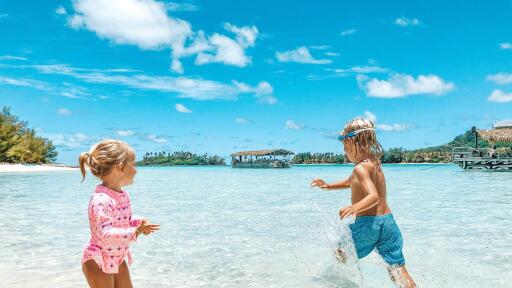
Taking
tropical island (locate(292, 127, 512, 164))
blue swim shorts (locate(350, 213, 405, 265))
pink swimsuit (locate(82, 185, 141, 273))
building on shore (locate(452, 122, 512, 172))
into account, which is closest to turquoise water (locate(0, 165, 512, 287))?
blue swim shorts (locate(350, 213, 405, 265))

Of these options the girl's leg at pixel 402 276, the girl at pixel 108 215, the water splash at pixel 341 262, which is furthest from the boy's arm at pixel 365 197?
the girl at pixel 108 215

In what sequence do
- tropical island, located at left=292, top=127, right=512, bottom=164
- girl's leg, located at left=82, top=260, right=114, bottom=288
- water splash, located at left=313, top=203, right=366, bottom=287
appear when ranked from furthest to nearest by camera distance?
tropical island, located at left=292, top=127, right=512, bottom=164
water splash, located at left=313, top=203, right=366, bottom=287
girl's leg, located at left=82, top=260, right=114, bottom=288

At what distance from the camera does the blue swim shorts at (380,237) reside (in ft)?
11.7

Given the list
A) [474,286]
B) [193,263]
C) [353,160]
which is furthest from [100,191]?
[474,286]

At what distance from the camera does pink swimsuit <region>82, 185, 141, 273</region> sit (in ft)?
7.99

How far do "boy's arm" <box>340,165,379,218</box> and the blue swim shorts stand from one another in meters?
0.25

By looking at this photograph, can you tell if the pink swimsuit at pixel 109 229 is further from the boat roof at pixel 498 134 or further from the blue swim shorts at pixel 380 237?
the boat roof at pixel 498 134

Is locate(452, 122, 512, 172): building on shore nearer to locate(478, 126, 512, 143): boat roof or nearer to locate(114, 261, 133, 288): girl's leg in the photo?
locate(478, 126, 512, 143): boat roof

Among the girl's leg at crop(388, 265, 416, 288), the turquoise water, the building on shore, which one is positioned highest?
the building on shore

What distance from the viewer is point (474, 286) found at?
184 inches

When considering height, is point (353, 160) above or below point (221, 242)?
above

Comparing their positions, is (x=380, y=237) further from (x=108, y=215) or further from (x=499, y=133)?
(x=499, y=133)

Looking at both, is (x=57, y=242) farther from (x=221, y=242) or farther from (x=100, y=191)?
(x=100, y=191)

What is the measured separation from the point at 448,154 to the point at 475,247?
102773mm
